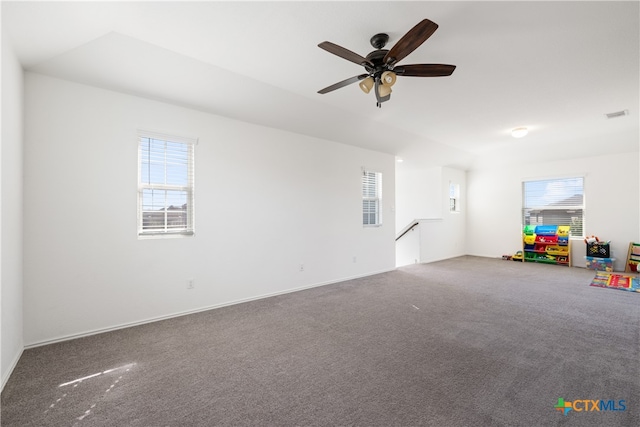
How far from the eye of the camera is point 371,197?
598 cm

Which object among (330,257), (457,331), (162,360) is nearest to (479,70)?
(457,331)

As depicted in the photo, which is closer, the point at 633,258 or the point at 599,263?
the point at 633,258

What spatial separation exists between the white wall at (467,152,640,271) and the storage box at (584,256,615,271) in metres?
0.24

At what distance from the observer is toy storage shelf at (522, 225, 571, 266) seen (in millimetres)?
6668

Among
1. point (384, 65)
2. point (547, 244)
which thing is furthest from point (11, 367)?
point (547, 244)

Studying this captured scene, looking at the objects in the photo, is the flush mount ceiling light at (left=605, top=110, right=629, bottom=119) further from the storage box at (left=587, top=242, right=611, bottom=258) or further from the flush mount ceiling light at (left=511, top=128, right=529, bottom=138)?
the storage box at (left=587, top=242, right=611, bottom=258)

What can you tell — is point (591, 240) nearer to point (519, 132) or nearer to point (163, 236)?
point (519, 132)

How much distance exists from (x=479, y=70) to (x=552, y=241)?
5.95 metres

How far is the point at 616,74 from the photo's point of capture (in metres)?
3.11

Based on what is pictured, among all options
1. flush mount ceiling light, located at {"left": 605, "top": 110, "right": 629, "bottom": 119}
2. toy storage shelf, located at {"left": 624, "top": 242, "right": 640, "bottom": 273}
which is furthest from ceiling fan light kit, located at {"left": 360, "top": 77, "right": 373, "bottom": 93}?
toy storage shelf, located at {"left": 624, "top": 242, "right": 640, "bottom": 273}

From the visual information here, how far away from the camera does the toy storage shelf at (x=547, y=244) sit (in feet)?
21.9

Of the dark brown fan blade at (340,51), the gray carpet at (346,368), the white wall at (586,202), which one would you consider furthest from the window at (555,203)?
the dark brown fan blade at (340,51)

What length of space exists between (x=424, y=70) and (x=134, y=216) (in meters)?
3.42

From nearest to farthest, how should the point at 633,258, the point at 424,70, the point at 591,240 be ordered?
1. the point at 424,70
2. the point at 633,258
3. the point at 591,240
